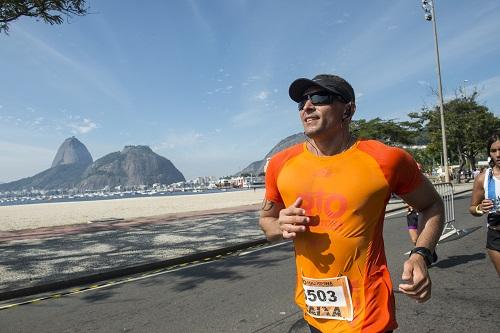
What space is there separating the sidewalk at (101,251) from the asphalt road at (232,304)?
1024 millimetres

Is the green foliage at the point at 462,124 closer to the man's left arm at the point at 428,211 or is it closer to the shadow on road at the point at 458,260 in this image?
the shadow on road at the point at 458,260

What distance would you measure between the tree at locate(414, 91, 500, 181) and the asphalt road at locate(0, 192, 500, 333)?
3811 centimetres

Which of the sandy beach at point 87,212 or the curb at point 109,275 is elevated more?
the sandy beach at point 87,212

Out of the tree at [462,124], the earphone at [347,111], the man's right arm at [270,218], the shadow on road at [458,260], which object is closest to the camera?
the earphone at [347,111]

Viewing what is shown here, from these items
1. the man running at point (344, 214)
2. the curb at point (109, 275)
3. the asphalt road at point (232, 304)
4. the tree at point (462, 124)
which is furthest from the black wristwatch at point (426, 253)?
the tree at point (462, 124)

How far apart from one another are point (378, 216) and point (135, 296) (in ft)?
18.2

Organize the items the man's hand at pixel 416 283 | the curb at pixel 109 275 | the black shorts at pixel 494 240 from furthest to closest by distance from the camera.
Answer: the curb at pixel 109 275 → the black shorts at pixel 494 240 → the man's hand at pixel 416 283

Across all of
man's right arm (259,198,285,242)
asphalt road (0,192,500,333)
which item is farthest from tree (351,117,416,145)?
man's right arm (259,198,285,242)

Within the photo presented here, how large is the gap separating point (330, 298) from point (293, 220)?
17.5 inches

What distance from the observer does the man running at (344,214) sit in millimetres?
2023

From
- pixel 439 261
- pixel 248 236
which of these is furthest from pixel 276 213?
pixel 248 236

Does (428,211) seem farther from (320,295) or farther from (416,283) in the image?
(320,295)

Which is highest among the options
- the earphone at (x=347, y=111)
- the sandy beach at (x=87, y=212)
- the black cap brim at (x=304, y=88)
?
the black cap brim at (x=304, y=88)

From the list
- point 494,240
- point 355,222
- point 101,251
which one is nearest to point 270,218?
point 355,222
